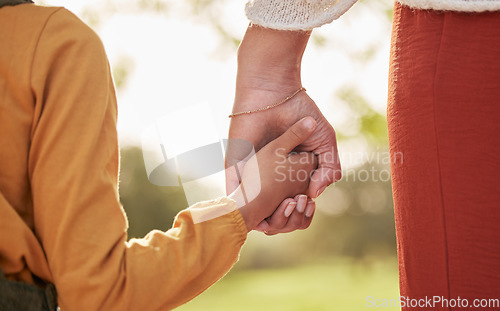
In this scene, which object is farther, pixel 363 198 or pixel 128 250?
pixel 363 198

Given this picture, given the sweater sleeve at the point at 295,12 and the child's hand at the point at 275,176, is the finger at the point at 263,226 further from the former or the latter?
the sweater sleeve at the point at 295,12

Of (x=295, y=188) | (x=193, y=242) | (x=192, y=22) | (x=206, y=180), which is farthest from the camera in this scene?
(x=192, y=22)

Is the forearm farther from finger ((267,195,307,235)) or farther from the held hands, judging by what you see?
finger ((267,195,307,235))

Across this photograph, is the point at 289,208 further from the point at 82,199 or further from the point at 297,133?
the point at 82,199

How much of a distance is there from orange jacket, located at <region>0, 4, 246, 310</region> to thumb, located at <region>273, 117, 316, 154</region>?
66 centimetres

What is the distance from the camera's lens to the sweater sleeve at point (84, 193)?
48.3 inches

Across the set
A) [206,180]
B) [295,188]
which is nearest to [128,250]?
[295,188]

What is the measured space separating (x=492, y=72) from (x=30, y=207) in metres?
0.97

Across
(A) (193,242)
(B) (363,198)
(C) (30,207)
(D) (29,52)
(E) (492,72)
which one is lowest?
(B) (363,198)

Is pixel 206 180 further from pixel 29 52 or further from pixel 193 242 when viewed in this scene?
pixel 29 52

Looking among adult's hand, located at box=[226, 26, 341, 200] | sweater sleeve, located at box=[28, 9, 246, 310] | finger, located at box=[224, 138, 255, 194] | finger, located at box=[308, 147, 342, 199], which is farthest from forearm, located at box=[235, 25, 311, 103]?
sweater sleeve, located at box=[28, 9, 246, 310]

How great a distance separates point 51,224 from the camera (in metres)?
1.24

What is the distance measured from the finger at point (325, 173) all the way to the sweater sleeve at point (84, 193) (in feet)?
2.42

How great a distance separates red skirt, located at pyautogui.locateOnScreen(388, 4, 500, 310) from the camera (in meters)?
1.25
